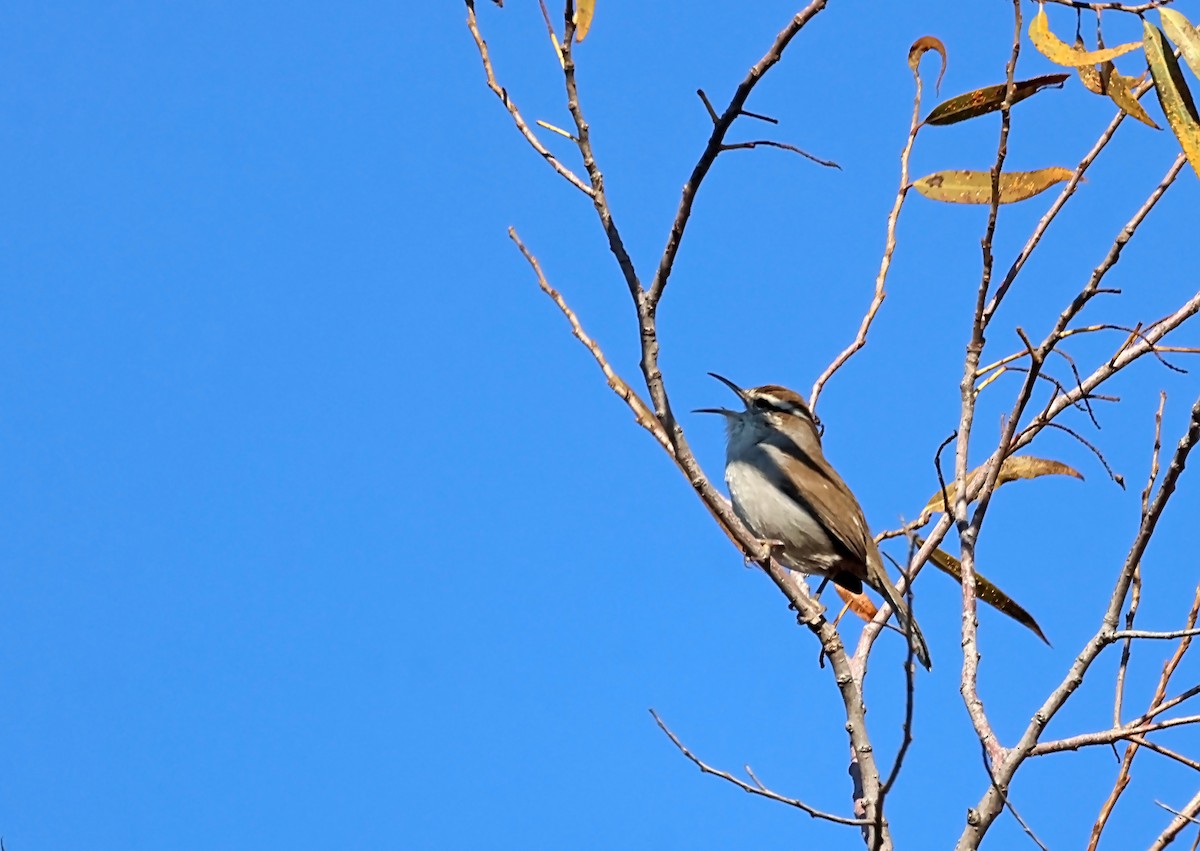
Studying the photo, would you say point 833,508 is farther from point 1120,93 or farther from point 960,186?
point 1120,93

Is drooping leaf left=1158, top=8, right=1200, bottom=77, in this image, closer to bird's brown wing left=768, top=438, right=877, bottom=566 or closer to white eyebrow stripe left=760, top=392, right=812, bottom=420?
bird's brown wing left=768, top=438, right=877, bottom=566

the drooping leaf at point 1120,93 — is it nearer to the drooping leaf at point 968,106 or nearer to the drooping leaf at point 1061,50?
the drooping leaf at point 1061,50

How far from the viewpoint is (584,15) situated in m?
3.69

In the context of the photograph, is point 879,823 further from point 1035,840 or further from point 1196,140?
point 1196,140

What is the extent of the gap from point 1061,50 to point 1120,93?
8.0 inches

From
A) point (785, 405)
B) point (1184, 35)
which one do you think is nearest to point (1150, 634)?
point (1184, 35)

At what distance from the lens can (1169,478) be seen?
2.84m

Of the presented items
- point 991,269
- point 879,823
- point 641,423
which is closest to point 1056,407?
point 991,269

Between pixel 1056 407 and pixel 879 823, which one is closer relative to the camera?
pixel 879 823

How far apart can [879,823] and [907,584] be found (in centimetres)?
55

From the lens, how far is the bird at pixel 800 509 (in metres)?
5.32

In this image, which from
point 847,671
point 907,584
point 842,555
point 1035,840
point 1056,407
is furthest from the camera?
point 842,555

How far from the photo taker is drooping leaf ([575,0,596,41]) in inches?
143

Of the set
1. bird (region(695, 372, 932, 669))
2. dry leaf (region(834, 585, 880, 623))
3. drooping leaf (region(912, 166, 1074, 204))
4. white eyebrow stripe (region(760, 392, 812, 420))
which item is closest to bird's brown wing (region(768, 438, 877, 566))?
bird (region(695, 372, 932, 669))
